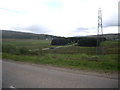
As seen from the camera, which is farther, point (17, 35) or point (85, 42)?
point (85, 42)

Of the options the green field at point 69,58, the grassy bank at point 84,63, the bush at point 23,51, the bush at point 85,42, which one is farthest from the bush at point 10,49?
the bush at point 85,42

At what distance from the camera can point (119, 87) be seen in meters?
5.35

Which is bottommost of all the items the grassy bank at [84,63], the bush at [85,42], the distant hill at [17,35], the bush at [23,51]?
the grassy bank at [84,63]

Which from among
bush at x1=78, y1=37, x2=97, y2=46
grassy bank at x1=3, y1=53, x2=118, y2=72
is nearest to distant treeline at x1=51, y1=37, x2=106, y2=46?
bush at x1=78, y1=37, x2=97, y2=46

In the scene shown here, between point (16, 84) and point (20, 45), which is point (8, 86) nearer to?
point (16, 84)

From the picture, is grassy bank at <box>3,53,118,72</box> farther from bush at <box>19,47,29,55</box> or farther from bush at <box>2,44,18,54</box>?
bush at <box>2,44,18,54</box>

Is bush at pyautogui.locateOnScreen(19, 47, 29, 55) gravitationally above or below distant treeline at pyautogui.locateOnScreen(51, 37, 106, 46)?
below

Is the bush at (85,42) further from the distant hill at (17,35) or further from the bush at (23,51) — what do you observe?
the bush at (23,51)

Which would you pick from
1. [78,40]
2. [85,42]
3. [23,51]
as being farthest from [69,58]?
[85,42]

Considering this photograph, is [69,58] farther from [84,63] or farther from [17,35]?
[17,35]

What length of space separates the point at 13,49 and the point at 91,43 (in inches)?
632

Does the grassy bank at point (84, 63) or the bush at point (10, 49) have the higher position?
the bush at point (10, 49)

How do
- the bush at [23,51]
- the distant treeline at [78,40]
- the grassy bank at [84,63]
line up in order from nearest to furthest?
the grassy bank at [84,63] < the bush at [23,51] < the distant treeline at [78,40]

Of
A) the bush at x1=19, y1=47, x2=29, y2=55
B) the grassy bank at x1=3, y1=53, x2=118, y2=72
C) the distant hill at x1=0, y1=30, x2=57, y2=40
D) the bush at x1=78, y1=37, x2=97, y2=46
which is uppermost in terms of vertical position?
the distant hill at x1=0, y1=30, x2=57, y2=40
